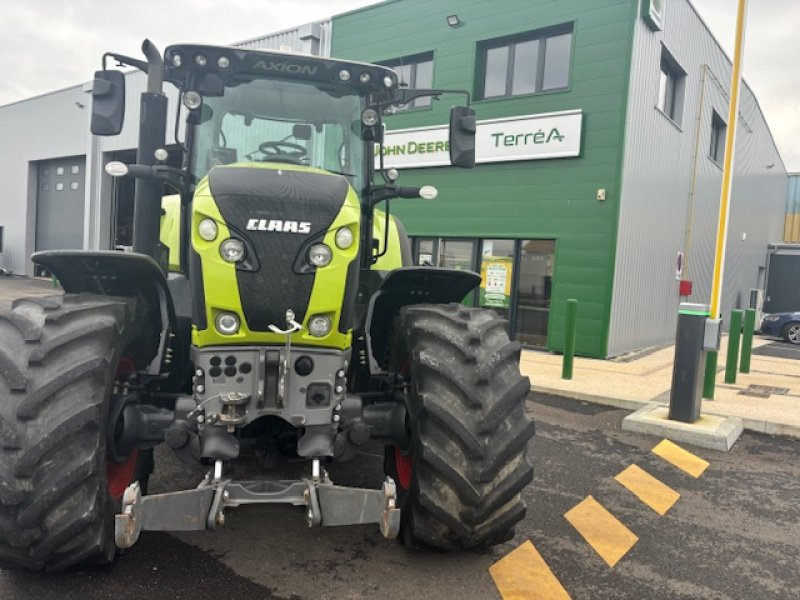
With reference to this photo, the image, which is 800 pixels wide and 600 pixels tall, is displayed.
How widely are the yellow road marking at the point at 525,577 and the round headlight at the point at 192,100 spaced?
121 inches

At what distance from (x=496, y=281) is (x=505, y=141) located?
108 inches

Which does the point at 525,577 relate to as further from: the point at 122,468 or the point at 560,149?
the point at 560,149

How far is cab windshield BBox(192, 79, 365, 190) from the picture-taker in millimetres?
3758

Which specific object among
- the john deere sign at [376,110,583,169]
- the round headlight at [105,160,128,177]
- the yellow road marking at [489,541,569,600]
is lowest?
the yellow road marking at [489,541,569,600]

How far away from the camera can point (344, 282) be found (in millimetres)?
3213

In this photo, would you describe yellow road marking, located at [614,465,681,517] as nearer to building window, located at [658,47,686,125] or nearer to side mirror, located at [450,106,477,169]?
side mirror, located at [450,106,477,169]

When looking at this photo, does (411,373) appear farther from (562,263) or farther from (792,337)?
(792,337)

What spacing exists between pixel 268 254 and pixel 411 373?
3.23 feet

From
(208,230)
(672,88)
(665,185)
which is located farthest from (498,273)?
(208,230)

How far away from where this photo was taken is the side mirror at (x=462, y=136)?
4.12 meters

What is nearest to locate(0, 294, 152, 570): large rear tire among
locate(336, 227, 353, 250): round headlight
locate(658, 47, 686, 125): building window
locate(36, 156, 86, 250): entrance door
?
locate(336, 227, 353, 250): round headlight

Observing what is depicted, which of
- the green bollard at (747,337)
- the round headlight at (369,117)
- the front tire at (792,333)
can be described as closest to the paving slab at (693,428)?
the green bollard at (747,337)

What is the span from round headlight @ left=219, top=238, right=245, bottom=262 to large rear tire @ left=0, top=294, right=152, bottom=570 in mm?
631

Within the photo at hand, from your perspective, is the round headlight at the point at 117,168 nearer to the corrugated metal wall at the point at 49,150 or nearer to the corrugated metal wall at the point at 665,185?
the corrugated metal wall at the point at 665,185
